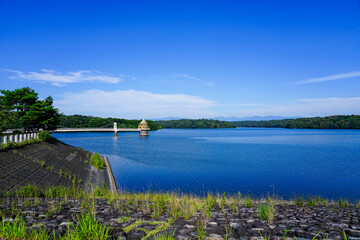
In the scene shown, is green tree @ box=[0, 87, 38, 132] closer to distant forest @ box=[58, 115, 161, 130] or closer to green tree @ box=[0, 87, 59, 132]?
green tree @ box=[0, 87, 59, 132]

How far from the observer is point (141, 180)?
27.3 metres

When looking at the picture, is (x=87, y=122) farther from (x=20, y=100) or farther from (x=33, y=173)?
(x=33, y=173)

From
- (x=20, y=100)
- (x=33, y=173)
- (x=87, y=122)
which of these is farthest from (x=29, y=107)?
(x=87, y=122)

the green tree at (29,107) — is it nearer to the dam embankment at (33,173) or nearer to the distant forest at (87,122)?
the dam embankment at (33,173)

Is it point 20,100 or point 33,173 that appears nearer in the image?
point 33,173

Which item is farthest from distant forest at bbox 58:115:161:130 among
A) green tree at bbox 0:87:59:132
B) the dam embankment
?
the dam embankment

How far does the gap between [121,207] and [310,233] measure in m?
6.33

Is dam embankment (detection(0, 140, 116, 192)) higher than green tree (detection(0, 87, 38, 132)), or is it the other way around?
green tree (detection(0, 87, 38, 132))

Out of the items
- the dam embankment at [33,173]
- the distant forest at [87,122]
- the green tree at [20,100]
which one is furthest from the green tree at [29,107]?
the distant forest at [87,122]

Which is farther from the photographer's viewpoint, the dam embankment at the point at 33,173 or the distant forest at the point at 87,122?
the distant forest at the point at 87,122

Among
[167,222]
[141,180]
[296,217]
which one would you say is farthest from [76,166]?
[296,217]

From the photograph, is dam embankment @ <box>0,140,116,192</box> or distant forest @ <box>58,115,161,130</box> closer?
dam embankment @ <box>0,140,116,192</box>

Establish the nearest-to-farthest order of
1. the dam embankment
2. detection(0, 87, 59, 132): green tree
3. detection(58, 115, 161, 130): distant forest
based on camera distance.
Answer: the dam embankment
detection(0, 87, 59, 132): green tree
detection(58, 115, 161, 130): distant forest

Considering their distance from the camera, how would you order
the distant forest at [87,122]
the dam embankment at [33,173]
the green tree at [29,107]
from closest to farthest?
the dam embankment at [33,173] → the green tree at [29,107] → the distant forest at [87,122]
